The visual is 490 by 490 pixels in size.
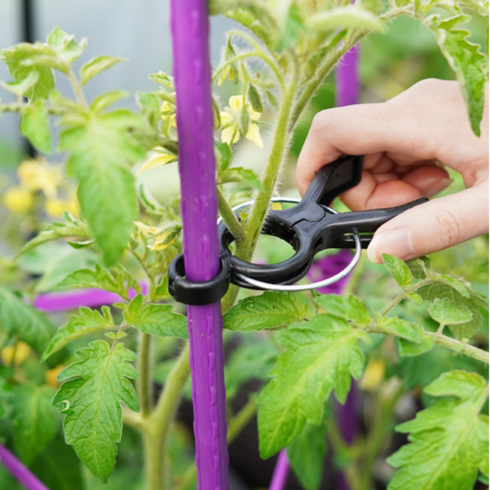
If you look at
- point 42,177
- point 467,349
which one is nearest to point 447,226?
point 467,349

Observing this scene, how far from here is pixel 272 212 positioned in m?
0.57

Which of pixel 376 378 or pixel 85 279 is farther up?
pixel 85 279

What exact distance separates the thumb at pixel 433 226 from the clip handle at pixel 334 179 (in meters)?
0.09

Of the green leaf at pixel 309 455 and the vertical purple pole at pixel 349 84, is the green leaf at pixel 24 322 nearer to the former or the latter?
the green leaf at pixel 309 455

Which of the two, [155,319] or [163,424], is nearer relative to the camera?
[155,319]

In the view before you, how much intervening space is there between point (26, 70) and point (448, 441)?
490mm

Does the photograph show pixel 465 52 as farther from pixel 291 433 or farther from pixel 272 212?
pixel 291 433

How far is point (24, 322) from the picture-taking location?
0.74m

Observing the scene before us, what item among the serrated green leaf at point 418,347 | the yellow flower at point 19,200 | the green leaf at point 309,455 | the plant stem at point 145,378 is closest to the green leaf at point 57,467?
the plant stem at point 145,378

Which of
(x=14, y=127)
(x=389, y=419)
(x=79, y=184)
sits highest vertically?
(x=79, y=184)

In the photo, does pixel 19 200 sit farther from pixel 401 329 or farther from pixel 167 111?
pixel 401 329

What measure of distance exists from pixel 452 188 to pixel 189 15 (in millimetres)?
587

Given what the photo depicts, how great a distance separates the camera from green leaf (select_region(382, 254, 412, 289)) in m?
0.52

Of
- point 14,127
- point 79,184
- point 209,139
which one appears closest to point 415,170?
point 209,139
